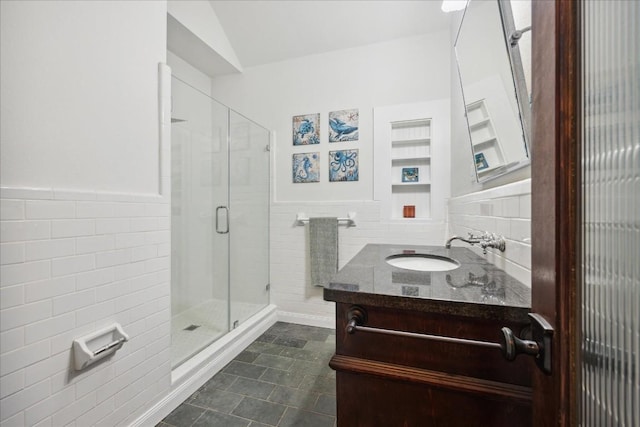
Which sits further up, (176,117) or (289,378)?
(176,117)

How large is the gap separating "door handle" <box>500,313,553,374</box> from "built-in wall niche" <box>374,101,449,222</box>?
6.46 ft

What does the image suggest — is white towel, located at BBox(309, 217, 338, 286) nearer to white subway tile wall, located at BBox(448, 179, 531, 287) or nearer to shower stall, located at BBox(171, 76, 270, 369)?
shower stall, located at BBox(171, 76, 270, 369)

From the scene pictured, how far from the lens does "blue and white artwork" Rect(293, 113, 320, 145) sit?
2611mm

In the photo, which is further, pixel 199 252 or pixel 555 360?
pixel 199 252

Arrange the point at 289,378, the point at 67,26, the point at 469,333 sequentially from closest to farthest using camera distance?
1. the point at 469,333
2. the point at 67,26
3. the point at 289,378

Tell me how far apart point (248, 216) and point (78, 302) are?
157 centimetres

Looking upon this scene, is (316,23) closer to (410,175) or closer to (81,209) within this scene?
(410,175)

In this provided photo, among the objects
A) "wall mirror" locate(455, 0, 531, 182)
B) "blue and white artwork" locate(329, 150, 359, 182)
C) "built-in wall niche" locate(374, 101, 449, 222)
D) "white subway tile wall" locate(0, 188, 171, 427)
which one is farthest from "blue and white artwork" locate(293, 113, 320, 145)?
"white subway tile wall" locate(0, 188, 171, 427)

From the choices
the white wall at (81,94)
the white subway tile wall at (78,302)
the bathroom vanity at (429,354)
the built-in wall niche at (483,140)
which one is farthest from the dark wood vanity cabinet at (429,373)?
the white wall at (81,94)

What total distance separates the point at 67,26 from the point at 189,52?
1.65 meters

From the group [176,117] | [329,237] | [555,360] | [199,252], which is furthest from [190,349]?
[555,360]

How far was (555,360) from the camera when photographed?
410 mm

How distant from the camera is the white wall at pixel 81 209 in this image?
93 centimetres

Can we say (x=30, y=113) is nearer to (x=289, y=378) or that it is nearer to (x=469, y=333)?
(x=469, y=333)
